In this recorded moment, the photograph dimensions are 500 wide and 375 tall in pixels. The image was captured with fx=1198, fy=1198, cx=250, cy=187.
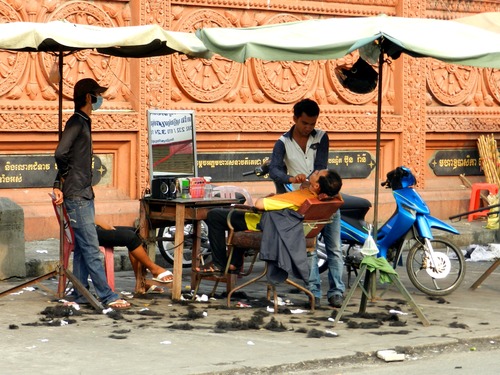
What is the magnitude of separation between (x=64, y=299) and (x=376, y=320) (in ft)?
9.37

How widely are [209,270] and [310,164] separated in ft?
4.49

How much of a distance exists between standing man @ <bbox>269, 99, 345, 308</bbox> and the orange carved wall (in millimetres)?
4017

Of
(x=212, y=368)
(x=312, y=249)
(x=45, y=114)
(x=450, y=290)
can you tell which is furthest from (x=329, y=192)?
(x=45, y=114)

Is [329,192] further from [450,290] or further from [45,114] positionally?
[45,114]

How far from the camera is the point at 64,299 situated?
1085 cm

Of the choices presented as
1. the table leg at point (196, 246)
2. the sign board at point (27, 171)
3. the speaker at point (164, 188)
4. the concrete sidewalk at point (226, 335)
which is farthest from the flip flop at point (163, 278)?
the sign board at point (27, 171)

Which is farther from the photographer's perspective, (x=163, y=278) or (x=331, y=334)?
(x=163, y=278)

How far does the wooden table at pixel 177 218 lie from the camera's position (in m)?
10.9

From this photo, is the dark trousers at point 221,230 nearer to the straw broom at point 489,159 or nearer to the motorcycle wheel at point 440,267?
the motorcycle wheel at point 440,267

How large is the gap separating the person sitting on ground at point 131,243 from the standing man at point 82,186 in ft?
0.98

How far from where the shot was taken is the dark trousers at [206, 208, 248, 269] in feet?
35.1

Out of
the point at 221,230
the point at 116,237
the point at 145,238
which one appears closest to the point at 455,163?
the point at 145,238

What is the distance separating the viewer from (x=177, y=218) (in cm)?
1087

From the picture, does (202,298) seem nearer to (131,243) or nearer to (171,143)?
(131,243)
